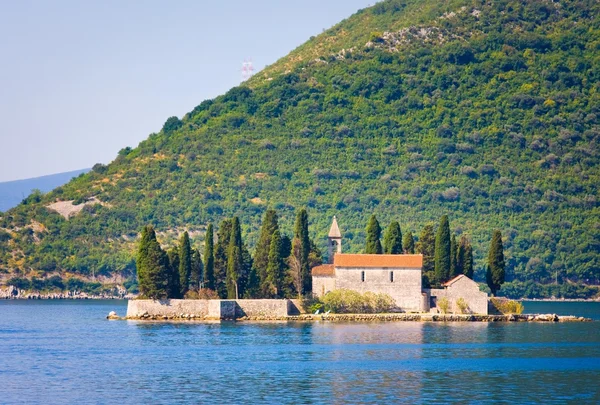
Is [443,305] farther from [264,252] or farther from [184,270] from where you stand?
[184,270]

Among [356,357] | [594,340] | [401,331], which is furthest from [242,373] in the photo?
[594,340]

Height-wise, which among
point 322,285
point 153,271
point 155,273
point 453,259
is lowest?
point 322,285

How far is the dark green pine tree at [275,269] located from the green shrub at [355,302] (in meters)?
3.34

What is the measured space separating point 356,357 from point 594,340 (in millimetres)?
20558

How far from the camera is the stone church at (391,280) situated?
86000 mm

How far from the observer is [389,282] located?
86.2 meters

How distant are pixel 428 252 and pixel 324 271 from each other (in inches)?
378

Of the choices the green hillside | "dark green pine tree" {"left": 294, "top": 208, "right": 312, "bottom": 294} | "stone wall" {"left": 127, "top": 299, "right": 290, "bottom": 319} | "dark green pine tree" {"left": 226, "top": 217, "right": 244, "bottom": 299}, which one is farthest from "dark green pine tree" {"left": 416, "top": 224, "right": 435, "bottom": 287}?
the green hillside

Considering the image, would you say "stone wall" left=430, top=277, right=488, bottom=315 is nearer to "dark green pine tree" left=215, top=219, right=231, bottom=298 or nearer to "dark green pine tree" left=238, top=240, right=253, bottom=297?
"dark green pine tree" left=238, top=240, right=253, bottom=297

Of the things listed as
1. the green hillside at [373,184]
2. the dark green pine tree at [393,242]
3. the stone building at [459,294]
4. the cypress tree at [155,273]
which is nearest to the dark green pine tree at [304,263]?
the dark green pine tree at [393,242]

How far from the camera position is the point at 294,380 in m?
56.7

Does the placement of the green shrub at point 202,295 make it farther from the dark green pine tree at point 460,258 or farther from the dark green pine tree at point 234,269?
the dark green pine tree at point 460,258

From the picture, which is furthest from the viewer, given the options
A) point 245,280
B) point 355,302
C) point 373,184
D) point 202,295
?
point 373,184

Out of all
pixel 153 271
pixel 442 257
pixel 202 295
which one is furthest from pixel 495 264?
pixel 153 271
